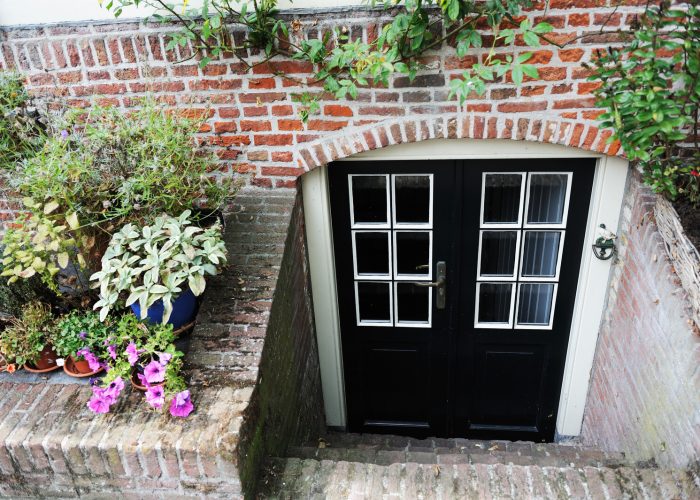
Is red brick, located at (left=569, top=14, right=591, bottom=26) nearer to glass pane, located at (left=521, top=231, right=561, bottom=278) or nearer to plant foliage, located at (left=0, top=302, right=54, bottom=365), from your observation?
glass pane, located at (left=521, top=231, right=561, bottom=278)

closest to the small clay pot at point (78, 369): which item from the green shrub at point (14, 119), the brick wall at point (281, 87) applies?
the green shrub at point (14, 119)

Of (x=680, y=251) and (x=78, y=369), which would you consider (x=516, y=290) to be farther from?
(x=78, y=369)

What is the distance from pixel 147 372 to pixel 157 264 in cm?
50

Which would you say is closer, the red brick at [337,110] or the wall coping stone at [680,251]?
the wall coping stone at [680,251]

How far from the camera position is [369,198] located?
3604 millimetres

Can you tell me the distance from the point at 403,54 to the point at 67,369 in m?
2.41

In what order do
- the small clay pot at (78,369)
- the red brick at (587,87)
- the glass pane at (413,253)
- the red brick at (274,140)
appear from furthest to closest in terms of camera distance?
1. the glass pane at (413,253)
2. the red brick at (274,140)
3. the red brick at (587,87)
4. the small clay pot at (78,369)

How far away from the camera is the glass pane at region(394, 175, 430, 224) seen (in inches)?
138

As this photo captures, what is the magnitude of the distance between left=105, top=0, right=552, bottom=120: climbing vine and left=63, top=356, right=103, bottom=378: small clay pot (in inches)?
68.6

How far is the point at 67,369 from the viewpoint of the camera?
2809 mm

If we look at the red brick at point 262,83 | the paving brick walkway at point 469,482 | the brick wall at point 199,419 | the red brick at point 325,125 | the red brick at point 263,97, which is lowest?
the paving brick walkway at point 469,482

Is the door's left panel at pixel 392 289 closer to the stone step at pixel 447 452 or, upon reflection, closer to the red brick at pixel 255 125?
the stone step at pixel 447 452

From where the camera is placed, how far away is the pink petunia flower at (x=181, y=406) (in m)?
2.38

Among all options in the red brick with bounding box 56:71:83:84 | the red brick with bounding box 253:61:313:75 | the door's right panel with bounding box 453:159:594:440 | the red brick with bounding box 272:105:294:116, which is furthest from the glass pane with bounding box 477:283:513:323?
the red brick with bounding box 56:71:83:84
